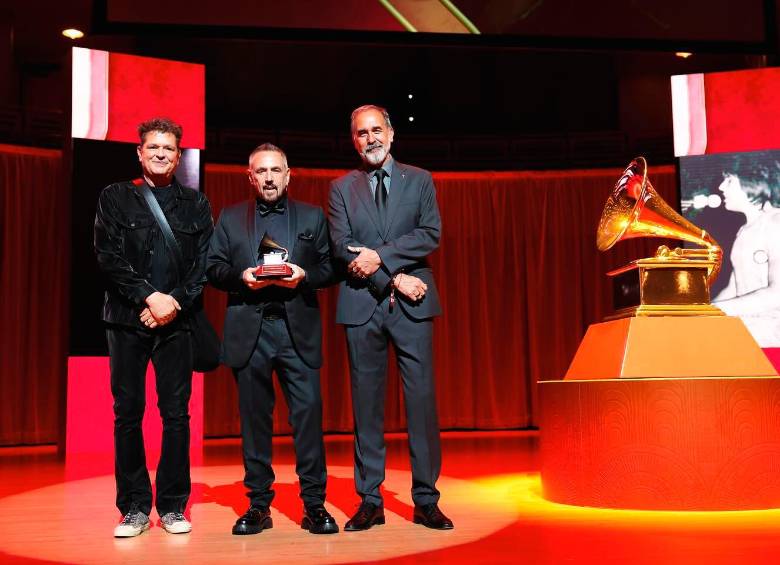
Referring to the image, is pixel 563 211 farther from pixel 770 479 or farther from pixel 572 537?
pixel 572 537

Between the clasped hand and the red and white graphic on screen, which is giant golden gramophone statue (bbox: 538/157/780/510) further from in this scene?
the red and white graphic on screen

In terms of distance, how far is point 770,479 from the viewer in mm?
3213

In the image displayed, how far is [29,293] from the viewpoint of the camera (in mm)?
7816

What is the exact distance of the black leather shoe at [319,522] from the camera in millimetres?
2752

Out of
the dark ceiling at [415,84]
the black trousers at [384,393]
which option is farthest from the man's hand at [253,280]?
the dark ceiling at [415,84]

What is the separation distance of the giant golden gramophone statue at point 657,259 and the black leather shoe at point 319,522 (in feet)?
5.35

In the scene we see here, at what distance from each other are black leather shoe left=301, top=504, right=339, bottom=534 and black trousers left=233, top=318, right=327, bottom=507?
27mm

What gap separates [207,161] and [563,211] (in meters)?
3.73

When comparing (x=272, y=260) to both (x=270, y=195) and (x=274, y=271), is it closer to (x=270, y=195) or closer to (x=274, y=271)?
(x=274, y=271)

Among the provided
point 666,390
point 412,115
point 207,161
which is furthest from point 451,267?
point 666,390

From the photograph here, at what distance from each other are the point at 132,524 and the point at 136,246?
939mm

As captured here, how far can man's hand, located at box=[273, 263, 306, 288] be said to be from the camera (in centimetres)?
271

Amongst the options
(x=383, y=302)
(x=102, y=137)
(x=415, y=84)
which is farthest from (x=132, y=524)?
(x=415, y=84)

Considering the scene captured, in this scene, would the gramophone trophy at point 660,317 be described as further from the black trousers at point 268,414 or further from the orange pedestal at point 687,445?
the black trousers at point 268,414
